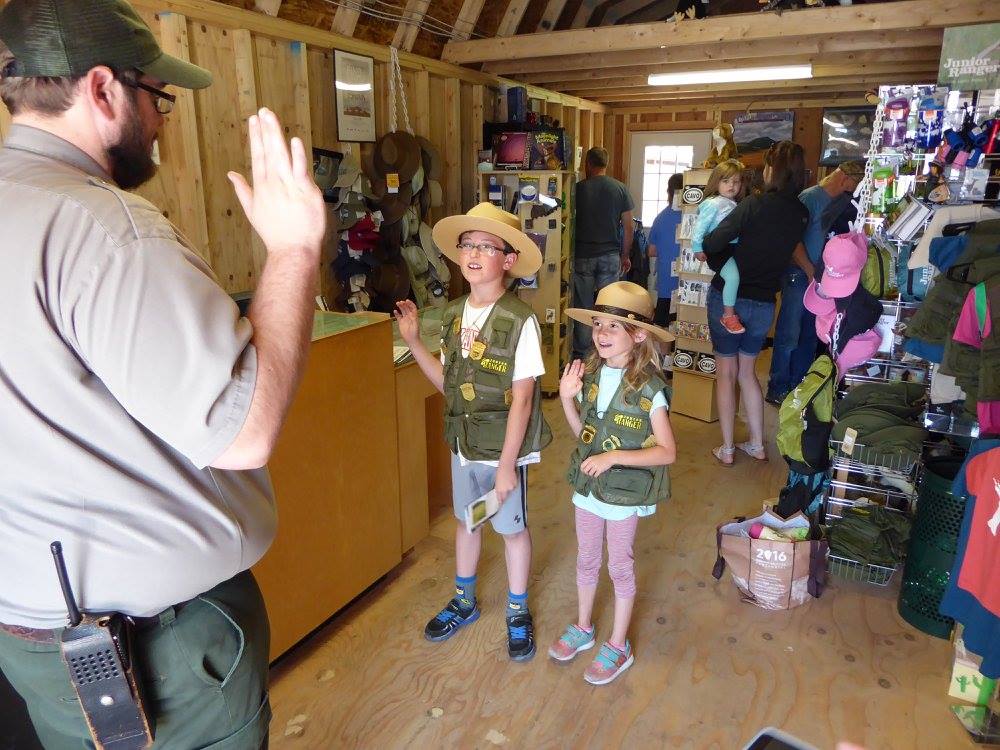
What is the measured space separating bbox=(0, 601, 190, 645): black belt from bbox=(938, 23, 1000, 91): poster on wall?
11.4ft

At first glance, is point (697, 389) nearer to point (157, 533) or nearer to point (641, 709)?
point (641, 709)

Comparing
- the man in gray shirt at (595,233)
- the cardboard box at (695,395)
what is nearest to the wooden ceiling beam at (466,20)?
the man in gray shirt at (595,233)

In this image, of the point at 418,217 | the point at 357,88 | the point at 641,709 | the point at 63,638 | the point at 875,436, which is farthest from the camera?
the point at 418,217

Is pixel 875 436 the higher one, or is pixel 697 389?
pixel 875 436

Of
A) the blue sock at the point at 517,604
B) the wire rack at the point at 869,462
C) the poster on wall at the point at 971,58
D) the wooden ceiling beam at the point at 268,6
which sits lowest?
the blue sock at the point at 517,604

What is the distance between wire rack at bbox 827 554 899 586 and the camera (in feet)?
8.96

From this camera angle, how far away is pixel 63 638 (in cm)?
99

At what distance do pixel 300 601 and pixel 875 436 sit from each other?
2.19 metres

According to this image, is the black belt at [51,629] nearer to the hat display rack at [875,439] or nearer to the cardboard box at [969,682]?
the cardboard box at [969,682]

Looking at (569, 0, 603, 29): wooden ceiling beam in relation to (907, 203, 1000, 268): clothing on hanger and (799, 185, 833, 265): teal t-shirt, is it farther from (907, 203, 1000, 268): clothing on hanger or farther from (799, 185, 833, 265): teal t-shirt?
(907, 203, 1000, 268): clothing on hanger

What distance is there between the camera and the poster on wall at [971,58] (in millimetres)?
2934

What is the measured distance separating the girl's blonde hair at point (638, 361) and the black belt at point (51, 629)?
4.67 feet

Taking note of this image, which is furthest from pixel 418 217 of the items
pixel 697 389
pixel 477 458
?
pixel 477 458

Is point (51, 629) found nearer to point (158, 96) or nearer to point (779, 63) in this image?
point (158, 96)
